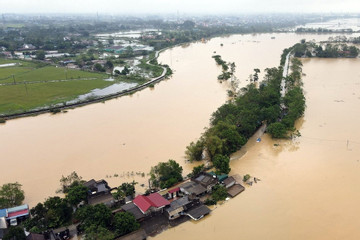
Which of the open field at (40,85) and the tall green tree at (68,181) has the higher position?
the open field at (40,85)

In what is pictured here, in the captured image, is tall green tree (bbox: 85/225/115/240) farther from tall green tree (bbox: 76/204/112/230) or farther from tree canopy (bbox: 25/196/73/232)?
tree canopy (bbox: 25/196/73/232)

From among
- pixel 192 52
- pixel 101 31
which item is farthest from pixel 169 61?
pixel 101 31

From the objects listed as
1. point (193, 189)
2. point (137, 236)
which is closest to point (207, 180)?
point (193, 189)

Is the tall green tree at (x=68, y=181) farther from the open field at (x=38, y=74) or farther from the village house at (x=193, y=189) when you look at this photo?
the open field at (x=38, y=74)

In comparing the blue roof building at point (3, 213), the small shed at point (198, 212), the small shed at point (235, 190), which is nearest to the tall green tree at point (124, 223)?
the small shed at point (198, 212)

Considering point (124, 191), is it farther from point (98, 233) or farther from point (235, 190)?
point (235, 190)

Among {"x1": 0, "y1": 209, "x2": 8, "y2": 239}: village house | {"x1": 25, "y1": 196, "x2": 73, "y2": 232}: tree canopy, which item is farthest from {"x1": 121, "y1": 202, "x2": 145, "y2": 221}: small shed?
{"x1": 0, "y1": 209, "x2": 8, "y2": 239}: village house
